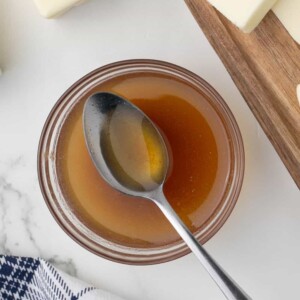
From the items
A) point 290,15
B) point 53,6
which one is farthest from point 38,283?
point 290,15

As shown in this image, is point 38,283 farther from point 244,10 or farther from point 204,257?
point 244,10

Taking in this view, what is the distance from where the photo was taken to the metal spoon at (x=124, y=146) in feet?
3.09

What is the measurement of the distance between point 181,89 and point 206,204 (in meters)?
0.17

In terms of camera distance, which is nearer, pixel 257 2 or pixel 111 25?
pixel 257 2

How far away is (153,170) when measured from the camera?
0.95m

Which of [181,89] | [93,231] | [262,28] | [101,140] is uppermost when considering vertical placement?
[262,28]

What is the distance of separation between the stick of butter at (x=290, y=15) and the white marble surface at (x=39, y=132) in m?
0.11

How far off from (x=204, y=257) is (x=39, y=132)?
32 centimetres

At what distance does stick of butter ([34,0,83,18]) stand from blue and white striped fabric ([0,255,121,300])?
361 mm

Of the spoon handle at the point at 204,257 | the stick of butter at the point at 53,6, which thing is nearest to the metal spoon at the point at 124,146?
the spoon handle at the point at 204,257

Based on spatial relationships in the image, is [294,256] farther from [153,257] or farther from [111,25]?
[111,25]

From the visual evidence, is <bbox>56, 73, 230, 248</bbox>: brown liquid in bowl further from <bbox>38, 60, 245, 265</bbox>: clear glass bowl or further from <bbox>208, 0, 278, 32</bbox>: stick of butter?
<bbox>208, 0, 278, 32</bbox>: stick of butter

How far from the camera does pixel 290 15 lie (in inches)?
36.6

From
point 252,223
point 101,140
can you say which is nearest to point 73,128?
point 101,140
